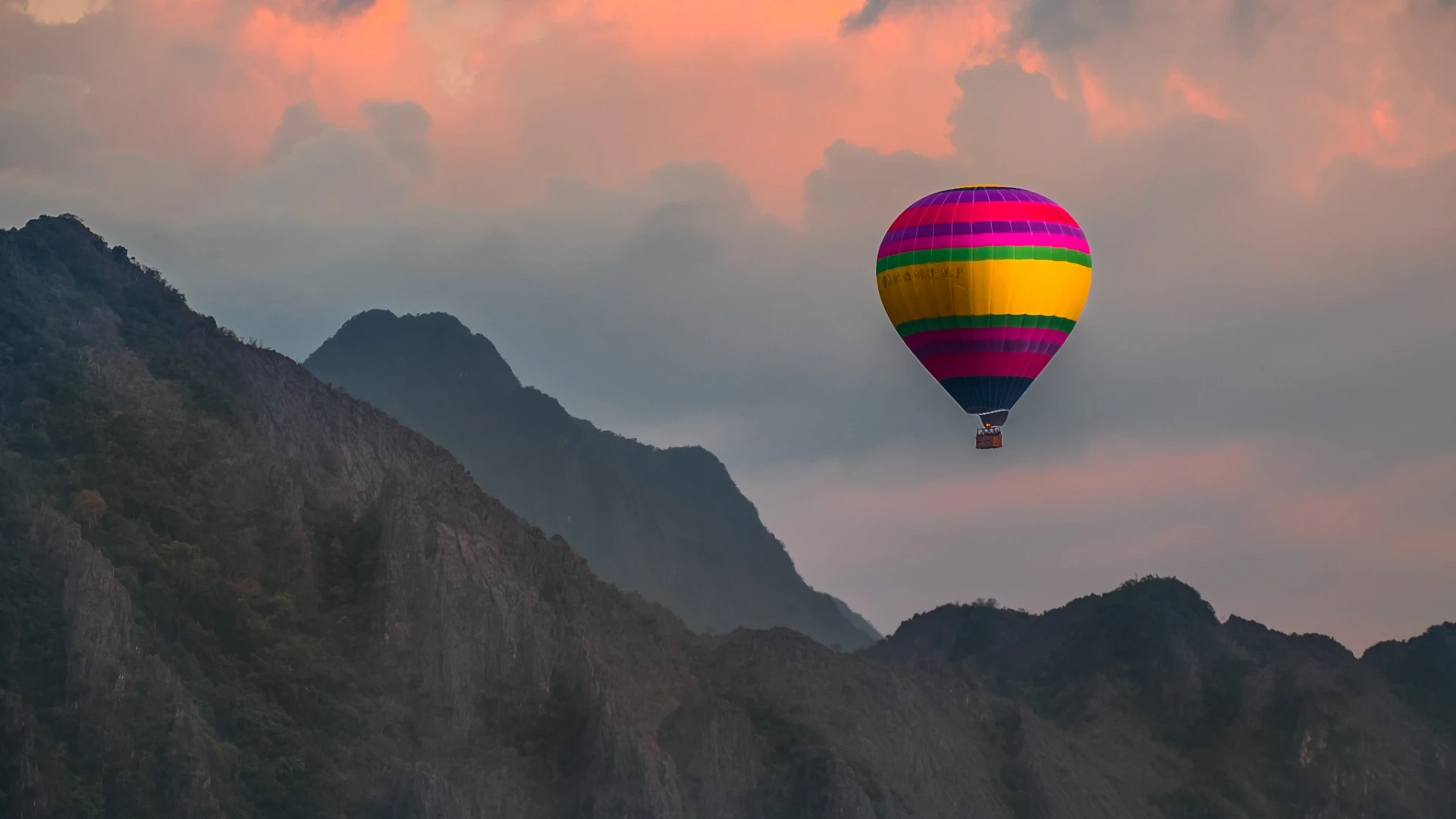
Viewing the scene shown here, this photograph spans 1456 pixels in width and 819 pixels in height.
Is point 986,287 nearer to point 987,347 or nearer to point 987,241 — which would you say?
point 987,241

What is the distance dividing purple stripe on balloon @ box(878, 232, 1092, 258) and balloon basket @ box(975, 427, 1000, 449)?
7216 mm

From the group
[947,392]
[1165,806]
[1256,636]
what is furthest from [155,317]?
[1256,636]

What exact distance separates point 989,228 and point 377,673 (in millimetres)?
50314

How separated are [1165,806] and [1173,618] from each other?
909 inches

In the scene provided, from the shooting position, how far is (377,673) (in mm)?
96875

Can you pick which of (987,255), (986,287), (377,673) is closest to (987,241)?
(987,255)

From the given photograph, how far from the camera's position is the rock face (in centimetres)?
8581

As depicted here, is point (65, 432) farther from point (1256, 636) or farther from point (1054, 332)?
point (1256, 636)

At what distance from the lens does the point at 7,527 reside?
8894 cm

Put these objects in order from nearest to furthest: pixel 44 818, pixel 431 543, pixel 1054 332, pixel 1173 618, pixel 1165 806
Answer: pixel 1054 332 → pixel 44 818 → pixel 431 543 → pixel 1165 806 → pixel 1173 618

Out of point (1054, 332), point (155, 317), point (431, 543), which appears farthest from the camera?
point (155, 317)

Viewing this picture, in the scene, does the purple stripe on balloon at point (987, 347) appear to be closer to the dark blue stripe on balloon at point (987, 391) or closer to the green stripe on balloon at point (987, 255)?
the dark blue stripe on balloon at point (987, 391)

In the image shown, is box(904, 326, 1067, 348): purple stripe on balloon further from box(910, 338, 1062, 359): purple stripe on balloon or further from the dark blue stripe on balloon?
the dark blue stripe on balloon

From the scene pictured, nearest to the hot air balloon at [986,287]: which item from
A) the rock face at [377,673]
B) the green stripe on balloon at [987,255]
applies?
the green stripe on balloon at [987,255]
